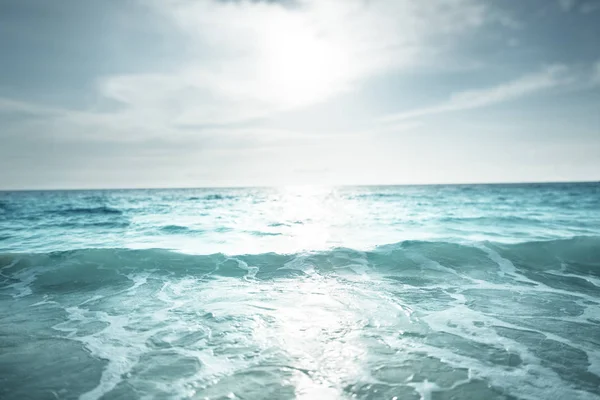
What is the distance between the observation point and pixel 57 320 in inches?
267

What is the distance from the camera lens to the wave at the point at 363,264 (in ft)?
32.5

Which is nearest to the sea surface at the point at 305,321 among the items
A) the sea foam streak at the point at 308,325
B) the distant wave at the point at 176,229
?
the sea foam streak at the point at 308,325

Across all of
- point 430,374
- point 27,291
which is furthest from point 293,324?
point 27,291

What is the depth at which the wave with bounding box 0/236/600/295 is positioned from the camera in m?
9.91

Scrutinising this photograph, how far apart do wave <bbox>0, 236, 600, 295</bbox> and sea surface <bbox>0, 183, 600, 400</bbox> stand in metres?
0.09

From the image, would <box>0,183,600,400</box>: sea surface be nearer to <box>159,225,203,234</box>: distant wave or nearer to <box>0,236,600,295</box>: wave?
<box>0,236,600,295</box>: wave

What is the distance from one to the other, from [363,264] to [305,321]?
544cm

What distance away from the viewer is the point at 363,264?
11.5m

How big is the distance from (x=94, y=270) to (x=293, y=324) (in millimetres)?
8115

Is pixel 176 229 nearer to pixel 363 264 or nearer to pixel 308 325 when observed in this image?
pixel 363 264

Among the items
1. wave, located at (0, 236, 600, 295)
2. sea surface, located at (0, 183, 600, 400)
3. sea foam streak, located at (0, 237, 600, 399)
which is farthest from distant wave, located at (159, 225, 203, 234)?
sea foam streak, located at (0, 237, 600, 399)

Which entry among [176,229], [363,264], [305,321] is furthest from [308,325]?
[176,229]

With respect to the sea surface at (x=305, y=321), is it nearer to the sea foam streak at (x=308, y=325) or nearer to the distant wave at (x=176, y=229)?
the sea foam streak at (x=308, y=325)

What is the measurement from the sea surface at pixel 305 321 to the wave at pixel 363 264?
0.09m
